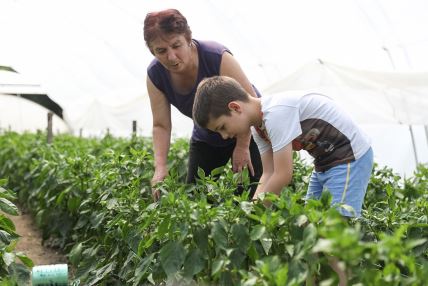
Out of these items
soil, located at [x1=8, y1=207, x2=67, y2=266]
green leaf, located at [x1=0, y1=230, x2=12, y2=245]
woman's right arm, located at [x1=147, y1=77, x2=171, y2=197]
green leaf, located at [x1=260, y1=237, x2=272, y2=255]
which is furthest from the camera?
soil, located at [x1=8, y1=207, x2=67, y2=266]

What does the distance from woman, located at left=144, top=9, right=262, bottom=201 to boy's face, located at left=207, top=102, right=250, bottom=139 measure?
555 mm

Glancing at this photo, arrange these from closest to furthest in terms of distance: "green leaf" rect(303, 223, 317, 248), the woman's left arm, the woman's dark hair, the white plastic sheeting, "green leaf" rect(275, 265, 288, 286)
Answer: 1. "green leaf" rect(275, 265, 288, 286)
2. "green leaf" rect(303, 223, 317, 248)
3. the woman's dark hair
4. the woman's left arm
5. the white plastic sheeting

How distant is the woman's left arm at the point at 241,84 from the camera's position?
10.5ft

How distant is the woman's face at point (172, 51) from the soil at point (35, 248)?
6.22 ft

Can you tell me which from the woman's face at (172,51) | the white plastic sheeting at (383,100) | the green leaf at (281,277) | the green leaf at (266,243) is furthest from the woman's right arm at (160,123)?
the white plastic sheeting at (383,100)

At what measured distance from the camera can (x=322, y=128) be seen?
269cm

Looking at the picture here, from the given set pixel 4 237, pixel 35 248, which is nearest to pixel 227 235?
pixel 4 237

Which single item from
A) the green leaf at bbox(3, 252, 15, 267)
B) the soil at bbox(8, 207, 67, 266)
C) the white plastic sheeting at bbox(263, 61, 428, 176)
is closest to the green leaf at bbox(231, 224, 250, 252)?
the green leaf at bbox(3, 252, 15, 267)

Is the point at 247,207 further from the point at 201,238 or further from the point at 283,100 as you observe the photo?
the point at 283,100

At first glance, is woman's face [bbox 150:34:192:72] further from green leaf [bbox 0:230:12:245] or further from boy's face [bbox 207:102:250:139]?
green leaf [bbox 0:230:12:245]

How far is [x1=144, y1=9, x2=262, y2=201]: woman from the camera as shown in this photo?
305 cm

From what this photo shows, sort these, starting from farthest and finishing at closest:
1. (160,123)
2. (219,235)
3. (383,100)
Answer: (383,100)
(160,123)
(219,235)

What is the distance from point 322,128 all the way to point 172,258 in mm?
863

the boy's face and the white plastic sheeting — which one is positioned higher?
the boy's face
